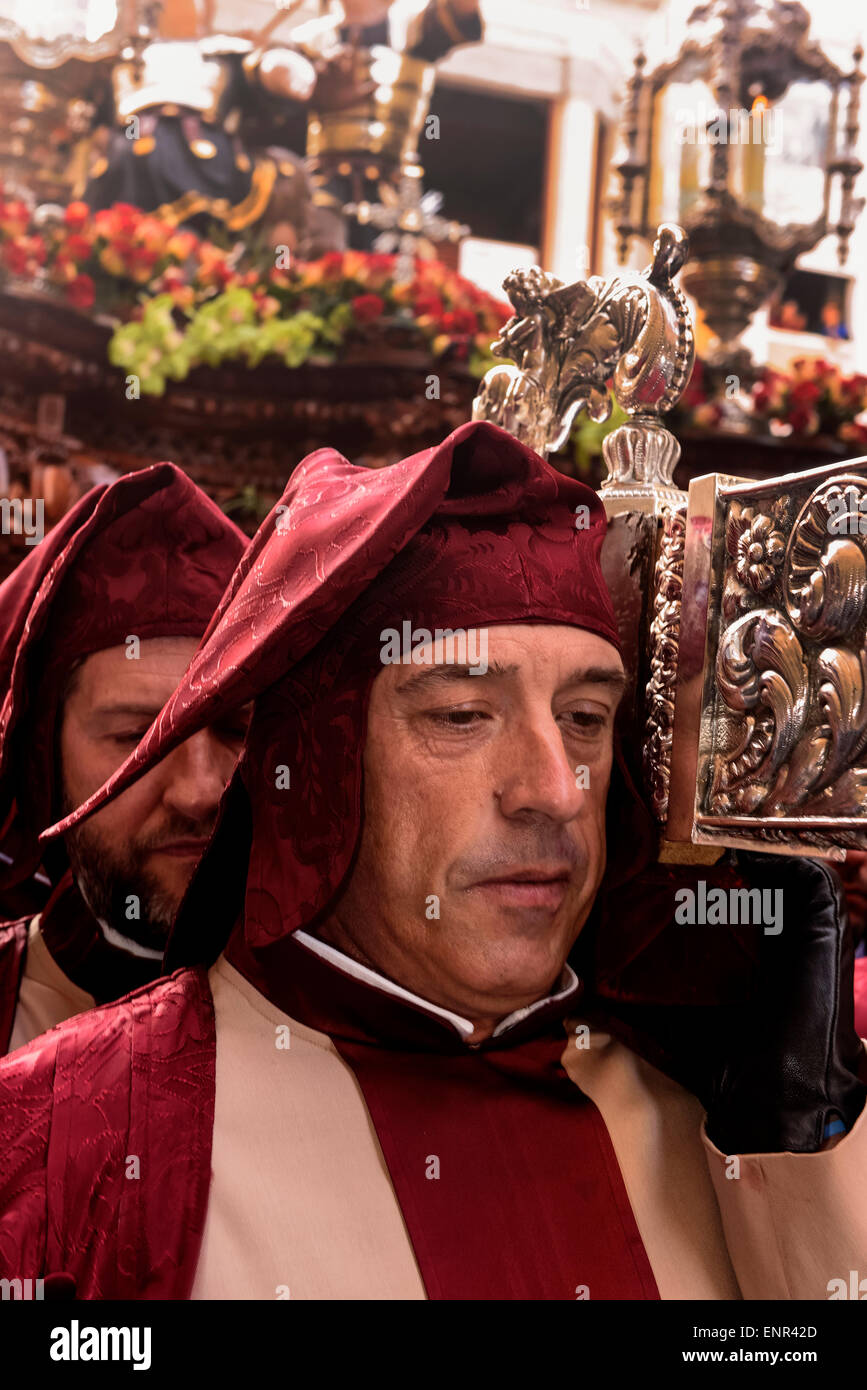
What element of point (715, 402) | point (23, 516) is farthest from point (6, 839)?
point (715, 402)

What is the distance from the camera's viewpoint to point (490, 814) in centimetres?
Answer: 167

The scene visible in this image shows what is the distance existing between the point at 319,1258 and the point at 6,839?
4.16 ft

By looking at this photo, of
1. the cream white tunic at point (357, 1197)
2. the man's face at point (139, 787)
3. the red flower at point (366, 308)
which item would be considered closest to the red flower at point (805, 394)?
the red flower at point (366, 308)

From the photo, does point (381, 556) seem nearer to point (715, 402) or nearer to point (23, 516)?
point (23, 516)

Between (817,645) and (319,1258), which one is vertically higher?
(817,645)

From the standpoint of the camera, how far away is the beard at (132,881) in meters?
2.43

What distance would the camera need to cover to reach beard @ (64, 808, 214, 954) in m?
2.43

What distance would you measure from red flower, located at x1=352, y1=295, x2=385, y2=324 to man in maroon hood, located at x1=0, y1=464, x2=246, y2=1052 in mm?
2146

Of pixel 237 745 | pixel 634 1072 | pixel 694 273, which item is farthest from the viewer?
pixel 694 273

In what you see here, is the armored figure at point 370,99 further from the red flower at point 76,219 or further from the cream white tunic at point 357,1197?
the cream white tunic at point 357,1197

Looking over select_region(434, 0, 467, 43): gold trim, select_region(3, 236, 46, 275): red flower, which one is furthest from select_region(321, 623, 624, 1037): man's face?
select_region(434, 0, 467, 43): gold trim

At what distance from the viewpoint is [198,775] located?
242 centimetres

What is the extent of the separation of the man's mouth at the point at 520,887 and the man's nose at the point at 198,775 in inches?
32.7

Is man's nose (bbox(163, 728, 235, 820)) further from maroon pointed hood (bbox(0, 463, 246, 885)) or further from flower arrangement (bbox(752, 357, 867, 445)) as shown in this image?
flower arrangement (bbox(752, 357, 867, 445))
